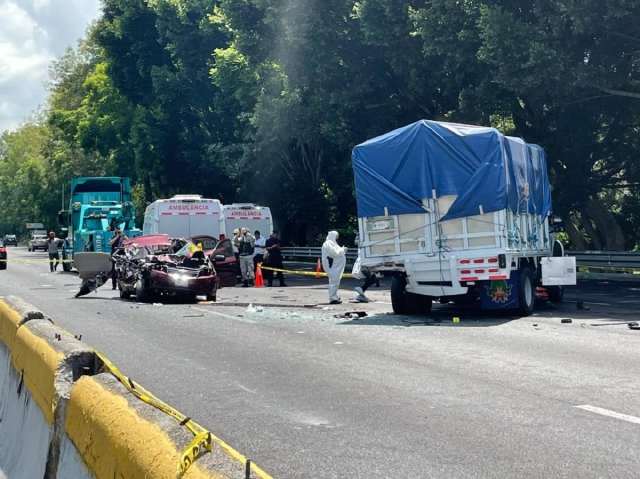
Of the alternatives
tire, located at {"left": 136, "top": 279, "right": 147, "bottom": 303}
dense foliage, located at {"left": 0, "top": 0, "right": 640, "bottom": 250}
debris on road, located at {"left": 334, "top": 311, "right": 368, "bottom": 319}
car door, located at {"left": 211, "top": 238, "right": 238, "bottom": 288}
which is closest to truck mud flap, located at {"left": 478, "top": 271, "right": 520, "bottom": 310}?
debris on road, located at {"left": 334, "top": 311, "right": 368, "bottom": 319}

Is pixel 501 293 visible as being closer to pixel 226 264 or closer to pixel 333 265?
pixel 333 265

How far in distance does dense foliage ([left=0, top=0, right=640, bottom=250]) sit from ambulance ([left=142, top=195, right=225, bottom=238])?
609 cm

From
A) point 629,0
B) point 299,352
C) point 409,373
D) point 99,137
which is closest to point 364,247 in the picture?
point 299,352

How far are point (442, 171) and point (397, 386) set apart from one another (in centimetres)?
816

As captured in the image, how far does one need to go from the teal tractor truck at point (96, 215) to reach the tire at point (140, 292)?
13.2 meters

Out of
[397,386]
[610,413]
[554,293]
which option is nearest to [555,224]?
[554,293]

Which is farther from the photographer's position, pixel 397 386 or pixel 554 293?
pixel 554 293

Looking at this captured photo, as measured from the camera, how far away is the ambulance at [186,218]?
102 ft

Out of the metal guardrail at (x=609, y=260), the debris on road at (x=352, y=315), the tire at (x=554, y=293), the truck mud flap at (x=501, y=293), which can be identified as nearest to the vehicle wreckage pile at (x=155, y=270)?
the debris on road at (x=352, y=315)

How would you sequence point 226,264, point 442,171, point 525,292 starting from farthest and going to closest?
point 226,264, point 525,292, point 442,171

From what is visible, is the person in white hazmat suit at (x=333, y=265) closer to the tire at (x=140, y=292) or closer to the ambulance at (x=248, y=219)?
the tire at (x=140, y=292)

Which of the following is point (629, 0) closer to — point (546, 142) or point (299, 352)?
point (546, 142)

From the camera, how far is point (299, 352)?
12453 mm

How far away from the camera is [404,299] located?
1795 cm
